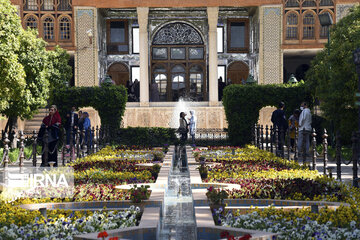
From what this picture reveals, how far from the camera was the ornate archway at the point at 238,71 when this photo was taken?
127ft

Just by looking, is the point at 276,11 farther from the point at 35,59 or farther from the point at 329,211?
the point at 329,211

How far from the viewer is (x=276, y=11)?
112ft

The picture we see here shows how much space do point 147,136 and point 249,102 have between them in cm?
435

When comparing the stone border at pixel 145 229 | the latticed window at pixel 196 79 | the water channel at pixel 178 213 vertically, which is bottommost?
the water channel at pixel 178 213

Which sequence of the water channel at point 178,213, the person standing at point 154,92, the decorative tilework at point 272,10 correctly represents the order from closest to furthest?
the water channel at point 178,213 < the decorative tilework at point 272,10 < the person standing at point 154,92

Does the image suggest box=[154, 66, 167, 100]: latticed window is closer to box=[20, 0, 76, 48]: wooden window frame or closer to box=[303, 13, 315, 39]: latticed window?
box=[20, 0, 76, 48]: wooden window frame

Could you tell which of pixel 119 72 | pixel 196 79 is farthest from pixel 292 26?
pixel 119 72

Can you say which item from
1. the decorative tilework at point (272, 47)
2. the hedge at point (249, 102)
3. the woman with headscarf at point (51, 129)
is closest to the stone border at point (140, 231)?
the woman with headscarf at point (51, 129)

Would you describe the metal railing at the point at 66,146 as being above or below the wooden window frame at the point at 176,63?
below

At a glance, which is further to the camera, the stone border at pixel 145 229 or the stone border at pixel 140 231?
the stone border at pixel 145 229

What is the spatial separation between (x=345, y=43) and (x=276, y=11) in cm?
1447

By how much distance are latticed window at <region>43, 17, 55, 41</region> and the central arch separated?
6481mm

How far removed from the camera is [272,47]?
1358 inches

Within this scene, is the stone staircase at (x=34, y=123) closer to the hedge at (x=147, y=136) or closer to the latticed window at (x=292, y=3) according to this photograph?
the hedge at (x=147, y=136)
